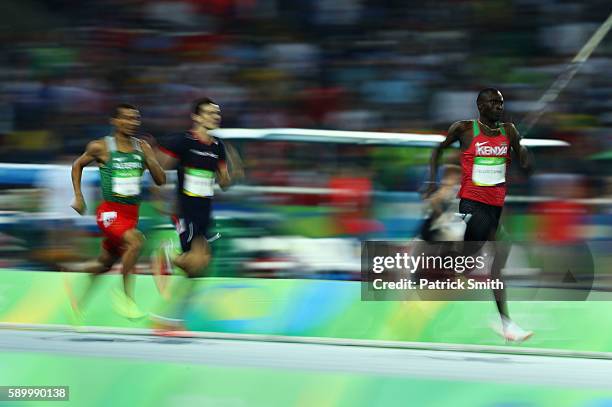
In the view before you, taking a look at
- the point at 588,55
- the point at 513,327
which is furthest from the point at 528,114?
the point at 513,327

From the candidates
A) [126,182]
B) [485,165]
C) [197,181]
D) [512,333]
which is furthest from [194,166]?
[512,333]

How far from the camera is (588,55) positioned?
1095 cm

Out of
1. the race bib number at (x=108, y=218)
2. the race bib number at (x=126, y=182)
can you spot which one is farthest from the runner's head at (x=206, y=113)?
the race bib number at (x=108, y=218)

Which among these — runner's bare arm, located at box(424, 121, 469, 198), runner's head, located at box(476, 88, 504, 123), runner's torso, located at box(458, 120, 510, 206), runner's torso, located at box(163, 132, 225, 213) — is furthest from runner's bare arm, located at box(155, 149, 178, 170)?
runner's head, located at box(476, 88, 504, 123)

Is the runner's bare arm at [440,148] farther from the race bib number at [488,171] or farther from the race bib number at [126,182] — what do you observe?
the race bib number at [126,182]

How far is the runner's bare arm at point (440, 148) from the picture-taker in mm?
7793

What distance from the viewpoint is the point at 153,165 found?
8.02 metres

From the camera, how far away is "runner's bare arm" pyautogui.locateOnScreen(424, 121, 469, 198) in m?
7.79
